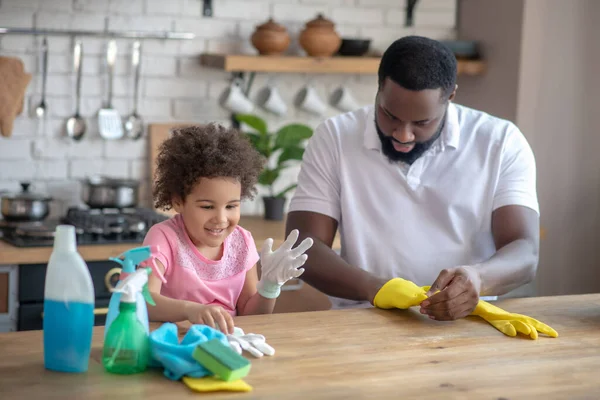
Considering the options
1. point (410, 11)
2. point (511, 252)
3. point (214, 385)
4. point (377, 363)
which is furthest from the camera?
point (410, 11)

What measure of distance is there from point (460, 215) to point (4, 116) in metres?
1.80

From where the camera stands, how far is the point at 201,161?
1.92 meters

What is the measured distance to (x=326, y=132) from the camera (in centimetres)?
253

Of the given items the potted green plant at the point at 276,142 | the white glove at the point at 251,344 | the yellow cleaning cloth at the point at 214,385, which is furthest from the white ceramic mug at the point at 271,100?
the yellow cleaning cloth at the point at 214,385

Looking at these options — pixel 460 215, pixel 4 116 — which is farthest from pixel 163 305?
pixel 4 116

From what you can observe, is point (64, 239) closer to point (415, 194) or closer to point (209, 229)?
point (209, 229)

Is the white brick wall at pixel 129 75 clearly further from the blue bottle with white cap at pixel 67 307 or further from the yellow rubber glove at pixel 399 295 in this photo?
the blue bottle with white cap at pixel 67 307

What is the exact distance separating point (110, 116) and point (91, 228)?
1.91 ft

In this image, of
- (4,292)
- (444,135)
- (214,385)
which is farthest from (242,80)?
(214,385)

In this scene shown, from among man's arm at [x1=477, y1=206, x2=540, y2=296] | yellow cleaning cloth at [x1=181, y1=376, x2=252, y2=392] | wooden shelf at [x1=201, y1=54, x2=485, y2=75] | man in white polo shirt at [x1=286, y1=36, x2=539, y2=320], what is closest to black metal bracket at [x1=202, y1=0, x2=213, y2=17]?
Answer: wooden shelf at [x1=201, y1=54, x2=485, y2=75]

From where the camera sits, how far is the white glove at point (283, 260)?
5.75 ft

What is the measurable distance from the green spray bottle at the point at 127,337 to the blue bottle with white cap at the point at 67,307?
0.13 feet

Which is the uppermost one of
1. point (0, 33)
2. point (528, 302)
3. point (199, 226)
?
point (0, 33)

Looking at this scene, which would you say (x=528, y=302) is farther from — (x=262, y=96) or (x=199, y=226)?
(x=262, y=96)
